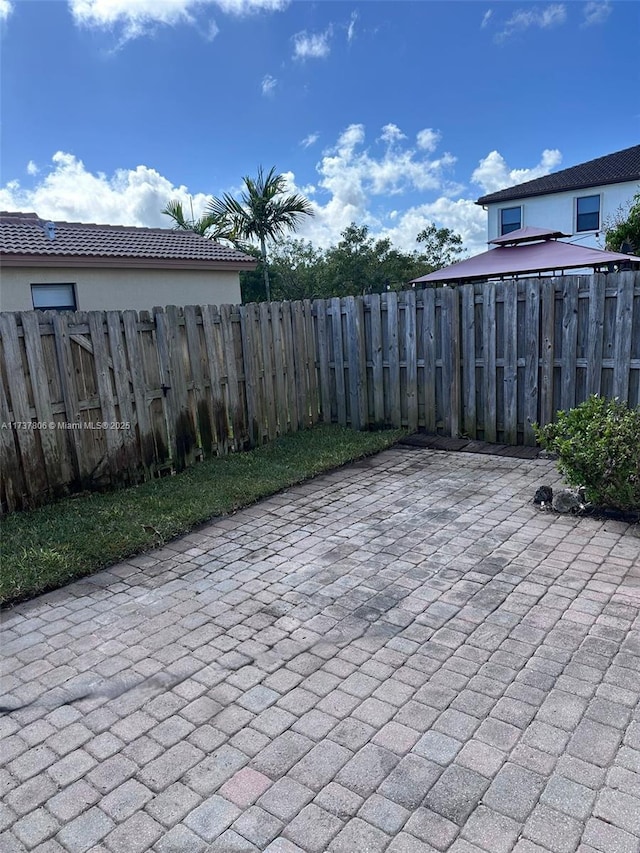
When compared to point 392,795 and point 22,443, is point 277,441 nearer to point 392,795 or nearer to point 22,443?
point 22,443

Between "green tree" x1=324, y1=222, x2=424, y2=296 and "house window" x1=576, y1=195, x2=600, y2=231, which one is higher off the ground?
"house window" x1=576, y1=195, x2=600, y2=231

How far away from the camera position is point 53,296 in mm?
11508

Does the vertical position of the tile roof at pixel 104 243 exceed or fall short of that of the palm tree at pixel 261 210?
it falls short

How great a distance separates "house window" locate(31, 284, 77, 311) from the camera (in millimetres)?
11234

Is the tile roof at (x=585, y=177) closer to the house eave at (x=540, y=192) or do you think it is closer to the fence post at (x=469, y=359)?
the house eave at (x=540, y=192)

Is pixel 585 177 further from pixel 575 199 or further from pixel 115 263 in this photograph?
pixel 115 263

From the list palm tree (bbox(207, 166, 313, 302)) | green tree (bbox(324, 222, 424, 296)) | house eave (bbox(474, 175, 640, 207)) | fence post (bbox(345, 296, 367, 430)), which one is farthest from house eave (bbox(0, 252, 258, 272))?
house eave (bbox(474, 175, 640, 207))

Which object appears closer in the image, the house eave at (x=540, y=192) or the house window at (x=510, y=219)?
the house eave at (x=540, y=192)

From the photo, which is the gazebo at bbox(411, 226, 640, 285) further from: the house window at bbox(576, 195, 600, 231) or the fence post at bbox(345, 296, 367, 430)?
the house window at bbox(576, 195, 600, 231)

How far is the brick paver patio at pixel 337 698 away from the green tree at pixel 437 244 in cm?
2213

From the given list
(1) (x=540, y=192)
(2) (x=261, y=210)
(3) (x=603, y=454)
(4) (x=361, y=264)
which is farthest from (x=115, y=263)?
(1) (x=540, y=192)

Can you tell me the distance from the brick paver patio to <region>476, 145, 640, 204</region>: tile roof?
66.1 feet

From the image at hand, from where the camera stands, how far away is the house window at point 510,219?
887 inches

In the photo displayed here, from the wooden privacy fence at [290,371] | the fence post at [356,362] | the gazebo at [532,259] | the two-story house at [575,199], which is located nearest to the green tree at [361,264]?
the two-story house at [575,199]
